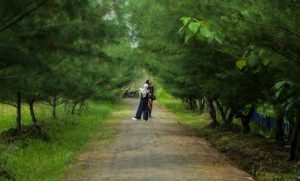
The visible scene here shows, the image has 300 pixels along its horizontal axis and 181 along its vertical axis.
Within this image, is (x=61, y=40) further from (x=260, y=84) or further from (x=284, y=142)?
(x=284, y=142)

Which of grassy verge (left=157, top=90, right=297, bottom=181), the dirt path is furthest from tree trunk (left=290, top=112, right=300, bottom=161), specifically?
the dirt path

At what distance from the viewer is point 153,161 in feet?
44.2

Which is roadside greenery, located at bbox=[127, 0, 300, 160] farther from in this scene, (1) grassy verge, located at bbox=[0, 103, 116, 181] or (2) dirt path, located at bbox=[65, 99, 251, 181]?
(1) grassy verge, located at bbox=[0, 103, 116, 181]

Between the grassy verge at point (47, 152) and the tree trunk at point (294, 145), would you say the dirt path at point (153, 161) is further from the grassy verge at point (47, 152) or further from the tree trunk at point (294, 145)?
the tree trunk at point (294, 145)

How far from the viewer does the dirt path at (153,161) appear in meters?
11.4

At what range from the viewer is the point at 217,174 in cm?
1180

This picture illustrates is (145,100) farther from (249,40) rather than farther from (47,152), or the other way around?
(249,40)

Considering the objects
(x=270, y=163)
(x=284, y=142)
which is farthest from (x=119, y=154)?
(x=284, y=142)

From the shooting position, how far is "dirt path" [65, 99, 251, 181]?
1145 cm

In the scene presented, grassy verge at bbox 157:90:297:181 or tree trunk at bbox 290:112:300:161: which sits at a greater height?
tree trunk at bbox 290:112:300:161

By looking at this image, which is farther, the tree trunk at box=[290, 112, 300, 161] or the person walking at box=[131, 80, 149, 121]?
the person walking at box=[131, 80, 149, 121]

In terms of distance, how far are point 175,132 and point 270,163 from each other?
8293mm

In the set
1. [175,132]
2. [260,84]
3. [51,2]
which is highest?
[51,2]

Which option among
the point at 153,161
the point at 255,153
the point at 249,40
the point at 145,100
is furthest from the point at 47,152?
the point at 145,100
